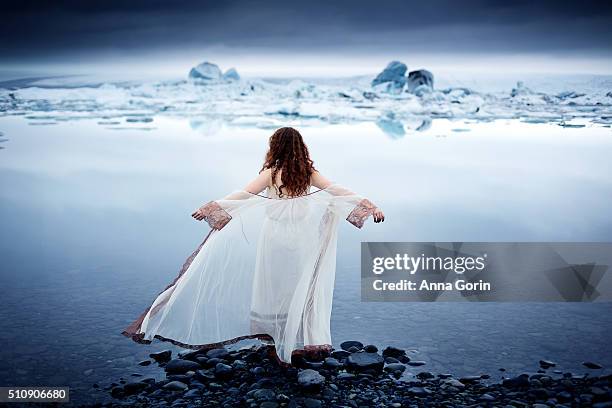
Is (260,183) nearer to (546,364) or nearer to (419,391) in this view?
(419,391)

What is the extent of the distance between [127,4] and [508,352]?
8.04 metres

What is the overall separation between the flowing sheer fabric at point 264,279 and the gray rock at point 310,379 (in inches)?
8.4

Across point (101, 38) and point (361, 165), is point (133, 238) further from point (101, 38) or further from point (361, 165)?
point (101, 38)

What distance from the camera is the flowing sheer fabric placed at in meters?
3.92

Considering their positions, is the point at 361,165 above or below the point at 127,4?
below

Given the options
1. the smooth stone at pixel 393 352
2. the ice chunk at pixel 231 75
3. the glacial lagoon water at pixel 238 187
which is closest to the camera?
the smooth stone at pixel 393 352

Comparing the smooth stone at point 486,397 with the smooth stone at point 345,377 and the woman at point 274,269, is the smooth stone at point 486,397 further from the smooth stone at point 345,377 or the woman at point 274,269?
the woman at point 274,269

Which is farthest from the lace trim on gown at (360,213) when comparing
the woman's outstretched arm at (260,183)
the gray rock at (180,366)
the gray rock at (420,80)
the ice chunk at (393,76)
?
the gray rock at (420,80)

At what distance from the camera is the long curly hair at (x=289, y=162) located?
3934 mm

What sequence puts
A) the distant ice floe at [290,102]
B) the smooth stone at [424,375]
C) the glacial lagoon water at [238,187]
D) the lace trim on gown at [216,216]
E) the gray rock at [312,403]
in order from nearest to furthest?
the gray rock at [312,403] < the smooth stone at [424,375] < the lace trim on gown at [216,216] < the glacial lagoon water at [238,187] < the distant ice floe at [290,102]

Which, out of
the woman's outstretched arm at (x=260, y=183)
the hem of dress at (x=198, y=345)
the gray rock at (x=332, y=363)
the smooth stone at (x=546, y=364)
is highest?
the woman's outstretched arm at (x=260, y=183)

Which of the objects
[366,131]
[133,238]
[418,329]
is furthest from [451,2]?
[418,329]

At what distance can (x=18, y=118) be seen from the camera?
514 inches

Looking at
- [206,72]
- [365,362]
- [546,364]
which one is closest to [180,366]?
[365,362]
